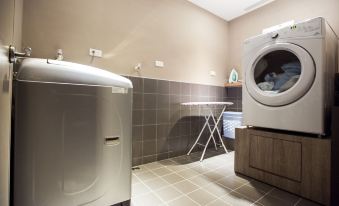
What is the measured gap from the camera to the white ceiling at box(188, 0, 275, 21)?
232cm

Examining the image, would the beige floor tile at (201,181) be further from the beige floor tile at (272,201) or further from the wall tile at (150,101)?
the wall tile at (150,101)

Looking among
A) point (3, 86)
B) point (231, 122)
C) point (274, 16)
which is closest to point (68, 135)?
point (3, 86)

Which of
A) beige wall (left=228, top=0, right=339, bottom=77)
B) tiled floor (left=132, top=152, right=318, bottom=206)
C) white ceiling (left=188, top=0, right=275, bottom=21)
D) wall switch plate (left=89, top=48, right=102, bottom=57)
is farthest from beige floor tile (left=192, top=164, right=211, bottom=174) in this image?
white ceiling (left=188, top=0, right=275, bottom=21)

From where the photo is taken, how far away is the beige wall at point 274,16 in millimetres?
1844

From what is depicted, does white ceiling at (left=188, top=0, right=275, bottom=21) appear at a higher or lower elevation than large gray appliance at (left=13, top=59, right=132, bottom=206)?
higher

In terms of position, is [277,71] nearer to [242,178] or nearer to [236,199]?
[242,178]

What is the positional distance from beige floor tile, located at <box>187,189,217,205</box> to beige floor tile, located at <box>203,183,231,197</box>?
48 millimetres

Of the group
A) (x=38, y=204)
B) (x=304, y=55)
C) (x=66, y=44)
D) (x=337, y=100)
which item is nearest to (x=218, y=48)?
(x=304, y=55)

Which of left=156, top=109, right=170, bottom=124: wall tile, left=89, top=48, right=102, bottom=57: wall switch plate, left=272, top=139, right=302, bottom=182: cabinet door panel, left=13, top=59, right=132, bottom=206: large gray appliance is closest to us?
left=13, top=59, right=132, bottom=206: large gray appliance

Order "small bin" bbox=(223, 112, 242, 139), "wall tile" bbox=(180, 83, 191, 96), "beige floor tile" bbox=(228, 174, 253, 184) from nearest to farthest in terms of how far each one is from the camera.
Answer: "beige floor tile" bbox=(228, 174, 253, 184), "wall tile" bbox=(180, 83, 191, 96), "small bin" bbox=(223, 112, 242, 139)

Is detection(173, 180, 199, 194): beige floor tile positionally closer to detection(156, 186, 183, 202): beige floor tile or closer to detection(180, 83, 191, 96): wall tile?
detection(156, 186, 183, 202): beige floor tile

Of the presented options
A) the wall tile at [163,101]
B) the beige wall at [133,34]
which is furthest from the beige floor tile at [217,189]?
the beige wall at [133,34]

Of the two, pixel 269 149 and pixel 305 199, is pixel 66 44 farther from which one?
pixel 305 199

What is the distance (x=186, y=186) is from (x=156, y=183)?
10.1 inches
